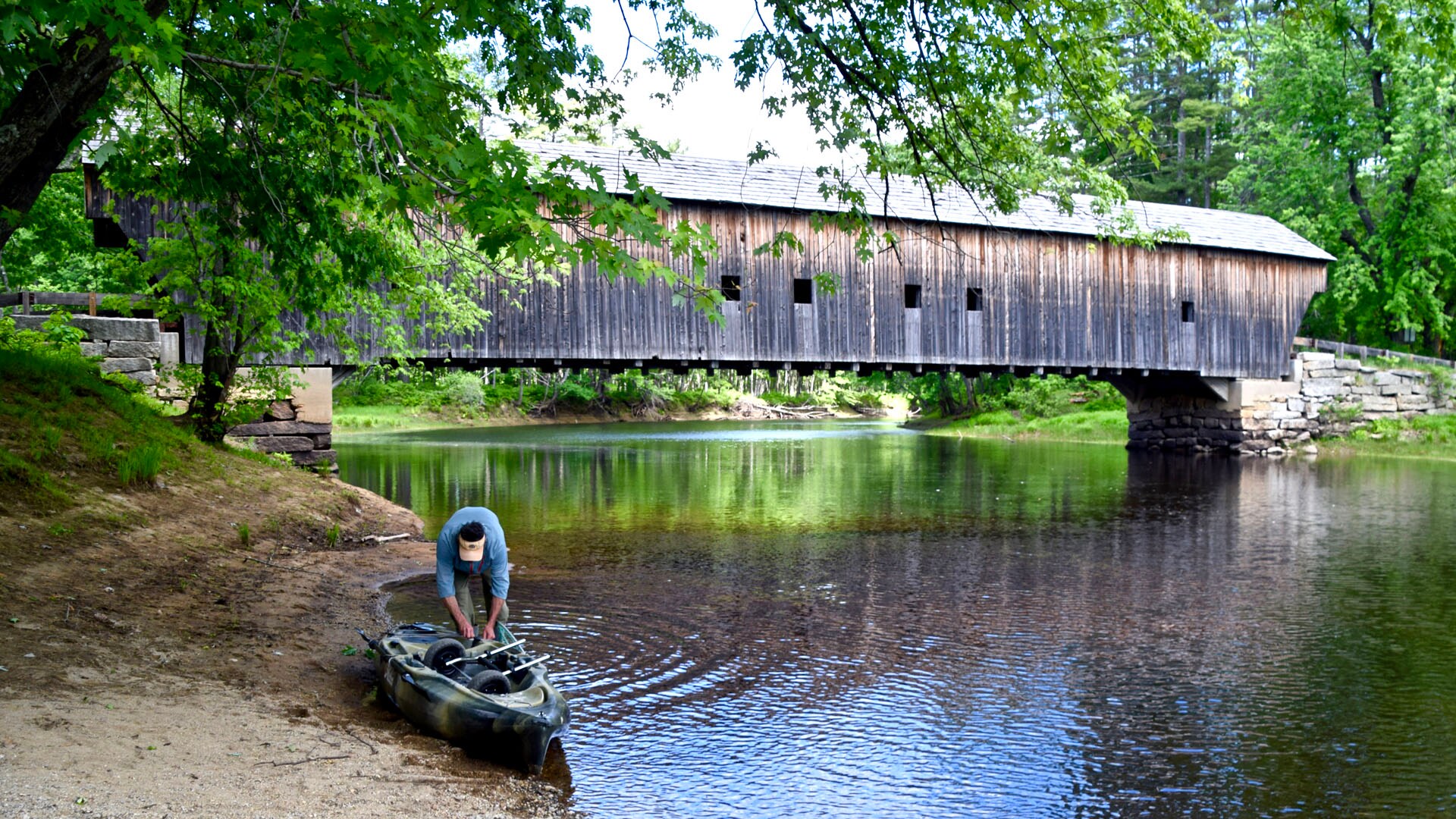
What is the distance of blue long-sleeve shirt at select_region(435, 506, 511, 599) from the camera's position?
725 centimetres

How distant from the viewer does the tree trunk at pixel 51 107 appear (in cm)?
621

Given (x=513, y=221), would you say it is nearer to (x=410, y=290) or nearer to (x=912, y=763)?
(x=912, y=763)

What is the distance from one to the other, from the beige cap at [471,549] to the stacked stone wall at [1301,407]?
25.0 meters

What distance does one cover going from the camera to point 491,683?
6.48 metres

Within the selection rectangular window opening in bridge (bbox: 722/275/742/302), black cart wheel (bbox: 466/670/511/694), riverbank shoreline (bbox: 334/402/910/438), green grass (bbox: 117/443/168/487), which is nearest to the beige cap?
black cart wheel (bbox: 466/670/511/694)

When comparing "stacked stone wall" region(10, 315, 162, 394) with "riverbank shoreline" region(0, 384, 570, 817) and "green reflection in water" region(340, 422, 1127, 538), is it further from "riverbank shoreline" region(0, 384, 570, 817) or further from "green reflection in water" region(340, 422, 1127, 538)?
"green reflection in water" region(340, 422, 1127, 538)

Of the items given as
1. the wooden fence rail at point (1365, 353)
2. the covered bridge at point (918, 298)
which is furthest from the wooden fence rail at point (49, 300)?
the wooden fence rail at point (1365, 353)

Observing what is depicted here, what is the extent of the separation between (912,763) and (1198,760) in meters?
1.60

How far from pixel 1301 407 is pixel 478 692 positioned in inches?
1089

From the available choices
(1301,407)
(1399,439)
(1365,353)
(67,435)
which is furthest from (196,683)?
(1365,353)

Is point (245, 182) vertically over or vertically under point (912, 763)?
over

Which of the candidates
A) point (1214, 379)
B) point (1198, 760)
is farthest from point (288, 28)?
point (1214, 379)

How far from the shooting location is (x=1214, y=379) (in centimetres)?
2830

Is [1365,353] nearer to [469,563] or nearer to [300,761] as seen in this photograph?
[469,563]
